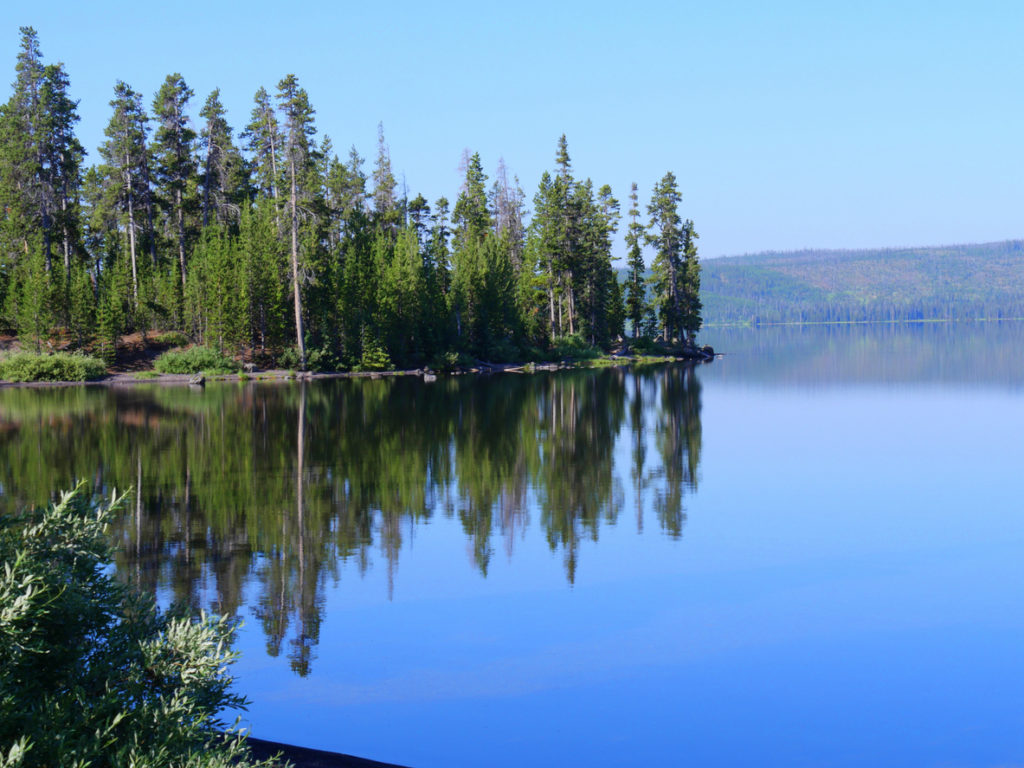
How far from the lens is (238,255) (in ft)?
190

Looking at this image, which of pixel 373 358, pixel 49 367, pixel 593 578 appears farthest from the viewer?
pixel 373 358

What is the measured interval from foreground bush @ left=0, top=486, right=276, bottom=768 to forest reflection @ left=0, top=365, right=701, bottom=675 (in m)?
4.45

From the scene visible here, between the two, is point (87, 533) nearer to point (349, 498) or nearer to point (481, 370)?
point (349, 498)

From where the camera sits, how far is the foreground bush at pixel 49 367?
48656mm

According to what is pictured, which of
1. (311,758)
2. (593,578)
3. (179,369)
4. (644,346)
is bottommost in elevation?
(593,578)

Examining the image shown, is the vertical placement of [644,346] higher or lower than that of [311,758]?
higher

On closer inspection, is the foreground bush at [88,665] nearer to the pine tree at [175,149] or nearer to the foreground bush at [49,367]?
the foreground bush at [49,367]

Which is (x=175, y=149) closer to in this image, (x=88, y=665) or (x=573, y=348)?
(x=573, y=348)

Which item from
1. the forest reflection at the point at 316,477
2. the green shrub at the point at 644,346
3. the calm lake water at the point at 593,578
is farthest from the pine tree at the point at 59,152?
the green shrub at the point at 644,346

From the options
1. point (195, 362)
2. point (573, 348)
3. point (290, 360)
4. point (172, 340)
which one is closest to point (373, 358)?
point (290, 360)

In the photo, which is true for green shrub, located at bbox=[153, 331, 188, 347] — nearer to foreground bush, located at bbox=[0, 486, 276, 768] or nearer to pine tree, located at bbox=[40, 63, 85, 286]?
pine tree, located at bbox=[40, 63, 85, 286]

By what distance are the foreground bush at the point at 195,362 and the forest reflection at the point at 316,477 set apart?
45.3 ft

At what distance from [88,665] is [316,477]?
48.9ft

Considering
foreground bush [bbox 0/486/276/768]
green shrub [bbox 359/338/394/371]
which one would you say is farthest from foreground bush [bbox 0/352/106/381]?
foreground bush [bbox 0/486/276/768]
